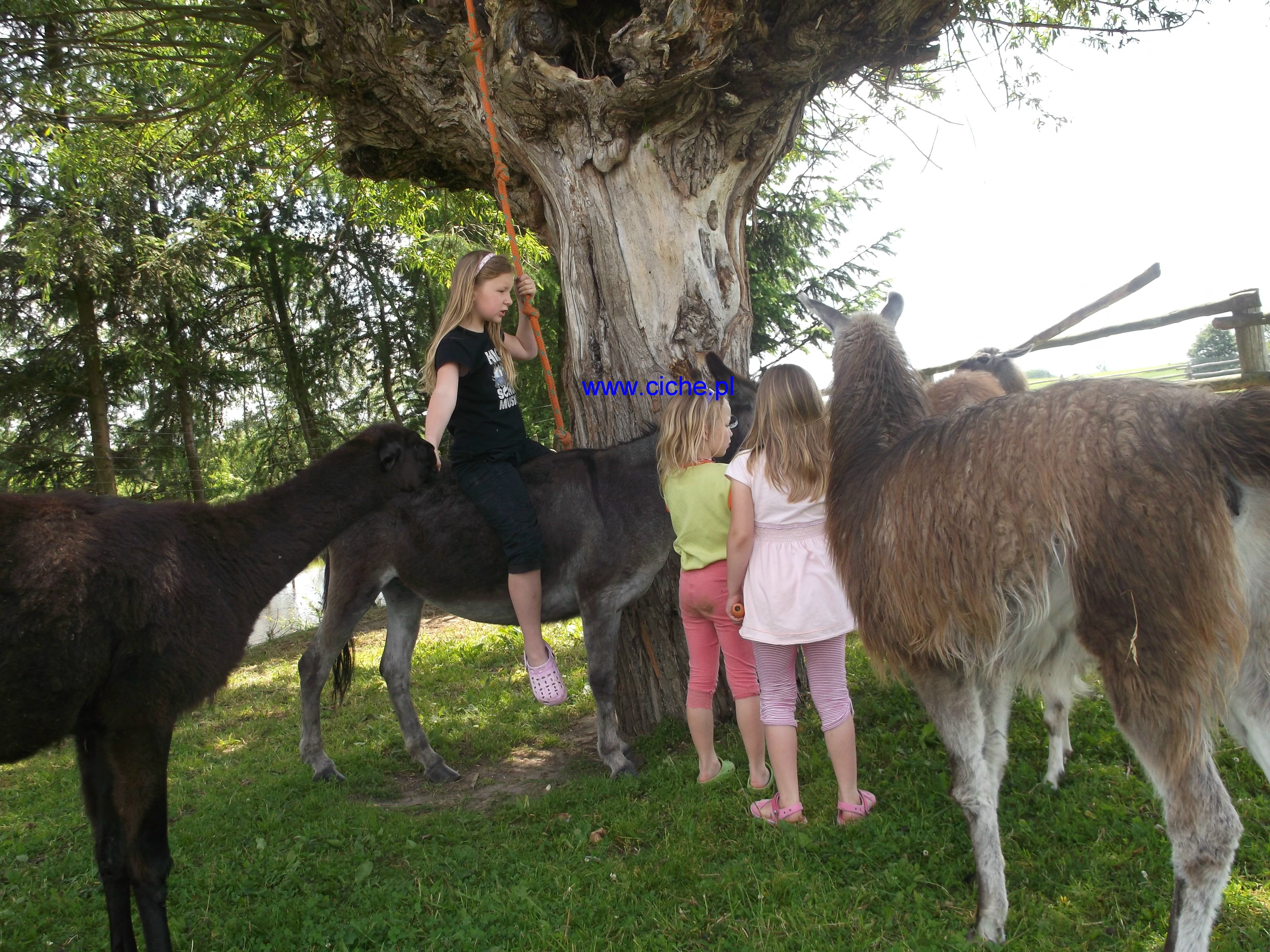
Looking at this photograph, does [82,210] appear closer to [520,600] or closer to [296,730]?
[296,730]

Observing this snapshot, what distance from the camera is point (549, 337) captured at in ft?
35.0

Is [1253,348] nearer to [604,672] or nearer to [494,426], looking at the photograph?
[604,672]

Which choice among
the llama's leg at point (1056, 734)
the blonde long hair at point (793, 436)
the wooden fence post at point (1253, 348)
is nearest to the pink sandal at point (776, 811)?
the llama's leg at point (1056, 734)

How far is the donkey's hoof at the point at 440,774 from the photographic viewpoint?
5121 mm

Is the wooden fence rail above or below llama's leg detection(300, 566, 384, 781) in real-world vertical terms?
above

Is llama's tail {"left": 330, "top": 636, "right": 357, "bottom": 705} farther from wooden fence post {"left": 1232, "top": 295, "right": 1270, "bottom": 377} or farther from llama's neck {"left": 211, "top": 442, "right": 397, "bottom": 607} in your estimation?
wooden fence post {"left": 1232, "top": 295, "right": 1270, "bottom": 377}

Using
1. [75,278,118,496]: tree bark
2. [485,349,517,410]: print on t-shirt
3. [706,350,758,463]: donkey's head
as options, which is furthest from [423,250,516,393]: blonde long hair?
[75,278,118,496]: tree bark

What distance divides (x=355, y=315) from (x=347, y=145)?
7416 mm

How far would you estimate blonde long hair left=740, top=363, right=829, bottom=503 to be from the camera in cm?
374

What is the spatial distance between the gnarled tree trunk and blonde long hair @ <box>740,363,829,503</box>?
4.56 ft

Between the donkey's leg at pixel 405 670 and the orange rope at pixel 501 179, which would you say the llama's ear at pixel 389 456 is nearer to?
the orange rope at pixel 501 179

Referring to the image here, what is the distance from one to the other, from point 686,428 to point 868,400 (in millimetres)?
1049

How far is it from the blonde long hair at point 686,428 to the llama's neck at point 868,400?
748 millimetres

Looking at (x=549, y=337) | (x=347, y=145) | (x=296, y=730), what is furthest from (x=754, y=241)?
(x=296, y=730)
